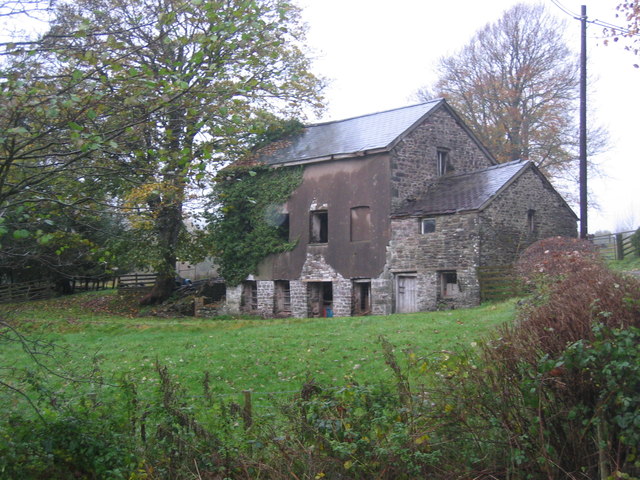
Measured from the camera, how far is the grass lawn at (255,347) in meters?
11.9

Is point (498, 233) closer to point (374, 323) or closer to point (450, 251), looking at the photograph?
point (450, 251)

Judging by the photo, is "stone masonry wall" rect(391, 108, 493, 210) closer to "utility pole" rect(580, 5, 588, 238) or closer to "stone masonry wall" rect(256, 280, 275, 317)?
"utility pole" rect(580, 5, 588, 238)

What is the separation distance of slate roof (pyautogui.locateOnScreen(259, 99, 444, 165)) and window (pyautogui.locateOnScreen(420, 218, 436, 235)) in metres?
3.08

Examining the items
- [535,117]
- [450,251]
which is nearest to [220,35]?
[450,251]

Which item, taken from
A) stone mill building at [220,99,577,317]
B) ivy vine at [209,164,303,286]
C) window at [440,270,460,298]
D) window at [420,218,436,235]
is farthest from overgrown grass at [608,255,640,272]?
ivy vine at [209,164,303,286]

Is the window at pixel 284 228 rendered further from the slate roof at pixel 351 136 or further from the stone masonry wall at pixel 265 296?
the slate roof at pixel 351 136

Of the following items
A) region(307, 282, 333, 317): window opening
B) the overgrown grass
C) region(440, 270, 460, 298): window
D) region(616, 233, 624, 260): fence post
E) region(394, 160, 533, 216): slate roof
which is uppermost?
region(394, 160, 533, 216): slate roof

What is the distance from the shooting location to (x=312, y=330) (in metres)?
17.9

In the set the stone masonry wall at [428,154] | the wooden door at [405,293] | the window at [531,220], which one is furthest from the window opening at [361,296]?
the window at [531,220]

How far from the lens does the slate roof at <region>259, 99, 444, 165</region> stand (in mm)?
25006

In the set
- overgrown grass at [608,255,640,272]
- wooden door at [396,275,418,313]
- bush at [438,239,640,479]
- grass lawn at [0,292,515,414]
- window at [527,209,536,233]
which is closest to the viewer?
bush at [438,239,640,479]

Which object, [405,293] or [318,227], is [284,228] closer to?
[318,227]

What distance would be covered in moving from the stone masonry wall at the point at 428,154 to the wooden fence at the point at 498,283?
4572mm

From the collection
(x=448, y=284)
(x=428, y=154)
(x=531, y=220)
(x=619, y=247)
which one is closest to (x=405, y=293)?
(x=448, y=284)
